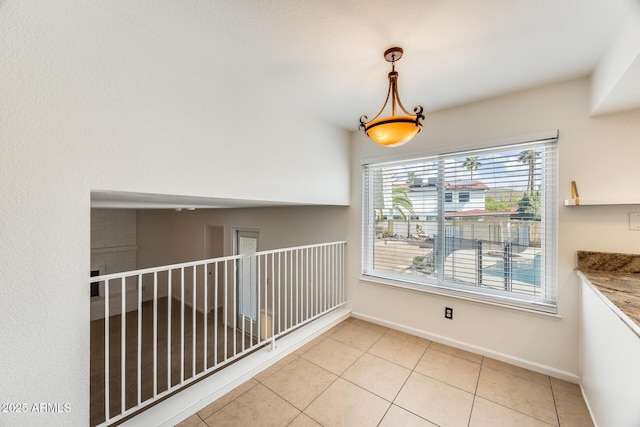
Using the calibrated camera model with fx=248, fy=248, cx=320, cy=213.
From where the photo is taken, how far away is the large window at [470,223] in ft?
7.20

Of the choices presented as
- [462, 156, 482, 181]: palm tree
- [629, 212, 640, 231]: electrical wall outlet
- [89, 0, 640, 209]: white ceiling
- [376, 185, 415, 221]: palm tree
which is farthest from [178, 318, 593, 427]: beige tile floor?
[89, 0, 640, 209]: white ceiling

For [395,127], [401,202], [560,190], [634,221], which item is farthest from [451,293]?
[395,127]

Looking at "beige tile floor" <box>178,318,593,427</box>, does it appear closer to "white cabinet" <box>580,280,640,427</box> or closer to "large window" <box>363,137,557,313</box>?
"white cabinet" <box>580,280,640,427</box>

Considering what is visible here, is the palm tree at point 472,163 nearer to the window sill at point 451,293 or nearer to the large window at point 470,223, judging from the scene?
the large window at point 470,223

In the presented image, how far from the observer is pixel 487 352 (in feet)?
7.85

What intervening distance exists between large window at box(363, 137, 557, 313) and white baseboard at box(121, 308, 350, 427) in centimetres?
120

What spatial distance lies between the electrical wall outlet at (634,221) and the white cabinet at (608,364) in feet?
1.75

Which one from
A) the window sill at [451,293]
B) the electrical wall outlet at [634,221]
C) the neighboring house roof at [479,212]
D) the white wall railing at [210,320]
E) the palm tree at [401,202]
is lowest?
the white wall railing at [210,320]

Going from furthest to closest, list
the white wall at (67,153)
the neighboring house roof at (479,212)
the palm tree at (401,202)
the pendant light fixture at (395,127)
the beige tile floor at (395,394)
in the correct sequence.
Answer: the palm tree at (401,202) < the neighboring house roof at (479,212) < the beige tile floor at (395,394) < the pendant light fixture at (395,127) < the white wall at (67,153)

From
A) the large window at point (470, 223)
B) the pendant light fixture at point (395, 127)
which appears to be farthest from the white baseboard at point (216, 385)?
the pendant light fixture at point (395, 127)

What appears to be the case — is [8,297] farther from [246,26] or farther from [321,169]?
[321,169]

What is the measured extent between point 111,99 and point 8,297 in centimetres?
102

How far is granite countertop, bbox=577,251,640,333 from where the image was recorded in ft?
4.36

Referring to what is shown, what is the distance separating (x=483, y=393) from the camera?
1912mm
